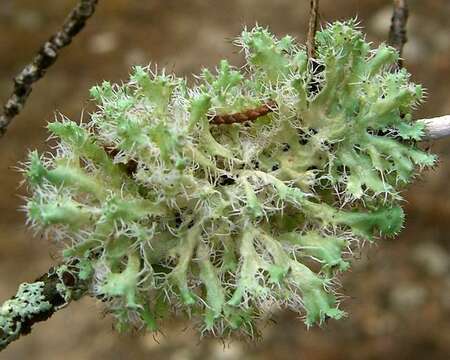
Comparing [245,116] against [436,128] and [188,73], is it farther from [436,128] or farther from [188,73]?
[188,73]

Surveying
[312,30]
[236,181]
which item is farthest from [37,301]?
[312,30]

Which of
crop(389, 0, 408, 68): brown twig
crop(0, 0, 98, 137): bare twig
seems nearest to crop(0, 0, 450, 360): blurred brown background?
crop(0, 0, 98, 137): bare twig

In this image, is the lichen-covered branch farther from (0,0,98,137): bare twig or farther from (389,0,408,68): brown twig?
(389,0,408,68): brown twig

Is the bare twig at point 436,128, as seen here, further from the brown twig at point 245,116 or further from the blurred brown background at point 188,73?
the blurred brown background at point 188,73

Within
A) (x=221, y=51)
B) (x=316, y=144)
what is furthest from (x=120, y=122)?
(x=221, y=51)

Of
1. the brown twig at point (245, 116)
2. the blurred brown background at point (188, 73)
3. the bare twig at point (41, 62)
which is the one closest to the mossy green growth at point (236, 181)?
the brown twig at point (245, 116)

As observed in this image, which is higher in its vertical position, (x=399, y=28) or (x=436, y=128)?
(x=399, y=28)
